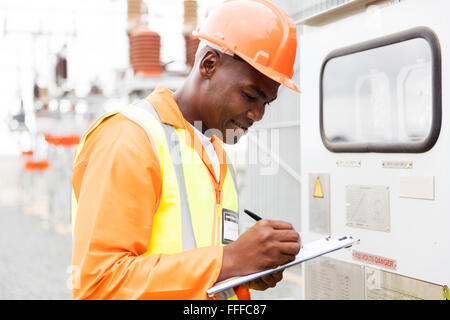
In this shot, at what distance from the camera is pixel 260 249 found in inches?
38.1

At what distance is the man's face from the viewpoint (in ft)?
3.86

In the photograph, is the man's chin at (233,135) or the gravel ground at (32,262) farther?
the gravel ground at (32,262)

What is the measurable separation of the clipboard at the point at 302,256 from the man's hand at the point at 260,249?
0.6 inches

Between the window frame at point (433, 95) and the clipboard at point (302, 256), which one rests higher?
the window frame at point (433, 95)

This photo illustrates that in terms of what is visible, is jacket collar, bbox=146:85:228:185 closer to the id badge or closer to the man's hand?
the id badge

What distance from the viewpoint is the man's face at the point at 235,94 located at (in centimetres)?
118

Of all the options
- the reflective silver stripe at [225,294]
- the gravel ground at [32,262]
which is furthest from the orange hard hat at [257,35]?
the gravel ground at [32,262]

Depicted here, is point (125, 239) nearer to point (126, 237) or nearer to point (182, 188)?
point (126, 237)

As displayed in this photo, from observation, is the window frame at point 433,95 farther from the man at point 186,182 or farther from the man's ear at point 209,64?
the man's ear at point 209,64

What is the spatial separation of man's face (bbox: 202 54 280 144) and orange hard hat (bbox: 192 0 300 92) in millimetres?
28

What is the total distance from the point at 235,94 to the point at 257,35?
0.17 meters

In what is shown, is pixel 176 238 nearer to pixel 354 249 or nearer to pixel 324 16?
pixel 354 249

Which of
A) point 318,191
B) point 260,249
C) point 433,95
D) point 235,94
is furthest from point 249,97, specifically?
point 318,191
